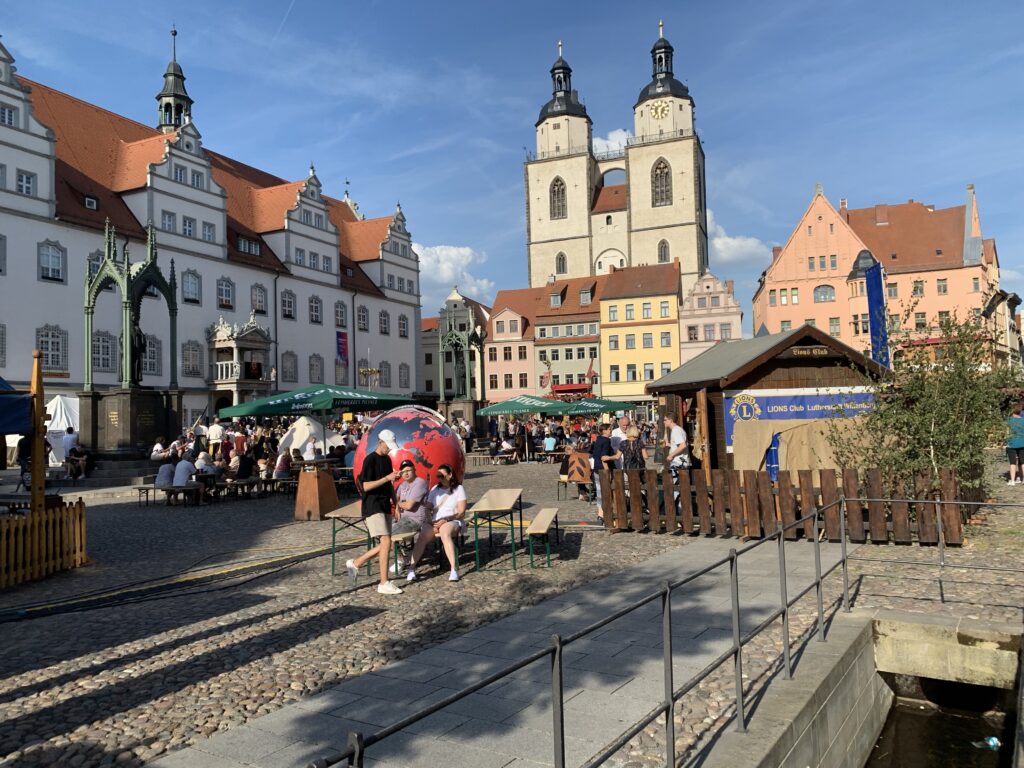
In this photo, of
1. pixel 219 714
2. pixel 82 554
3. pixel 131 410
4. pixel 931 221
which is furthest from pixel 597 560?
pixel 931 221

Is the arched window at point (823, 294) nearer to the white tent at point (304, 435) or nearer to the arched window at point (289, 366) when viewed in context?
the arched window at point (289, 366)

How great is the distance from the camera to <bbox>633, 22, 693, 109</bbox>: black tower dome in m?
90.1

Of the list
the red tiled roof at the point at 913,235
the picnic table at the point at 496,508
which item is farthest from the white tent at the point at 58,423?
the red tiled roof at the point at 913,235

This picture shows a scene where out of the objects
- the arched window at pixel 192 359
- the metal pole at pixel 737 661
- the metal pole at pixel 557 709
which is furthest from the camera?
the arched window at pixel 192 359

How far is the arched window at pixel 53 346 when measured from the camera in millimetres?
37500

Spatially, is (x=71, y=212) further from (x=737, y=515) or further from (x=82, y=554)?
(x=737, y=515)

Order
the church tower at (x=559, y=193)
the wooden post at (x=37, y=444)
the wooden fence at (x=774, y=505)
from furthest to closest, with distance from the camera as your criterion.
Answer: the church tower at (x=559, y=193), the wooden fence at (x=774, y=505), the wooden post at (x=37, y=444)

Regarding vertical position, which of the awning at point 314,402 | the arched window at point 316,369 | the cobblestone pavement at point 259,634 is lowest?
the cobblestone pavement at point 259,634

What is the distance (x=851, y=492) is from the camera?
10.3m

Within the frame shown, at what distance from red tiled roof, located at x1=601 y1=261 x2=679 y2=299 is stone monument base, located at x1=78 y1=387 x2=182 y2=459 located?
2007 inches

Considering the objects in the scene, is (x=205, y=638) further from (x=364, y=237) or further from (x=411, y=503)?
(x=364, y=237)

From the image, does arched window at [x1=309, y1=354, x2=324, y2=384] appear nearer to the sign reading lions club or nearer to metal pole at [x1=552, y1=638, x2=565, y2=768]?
the sign reading lions club

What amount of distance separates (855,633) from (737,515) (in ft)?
16.3

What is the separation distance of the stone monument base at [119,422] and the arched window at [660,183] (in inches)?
2775
